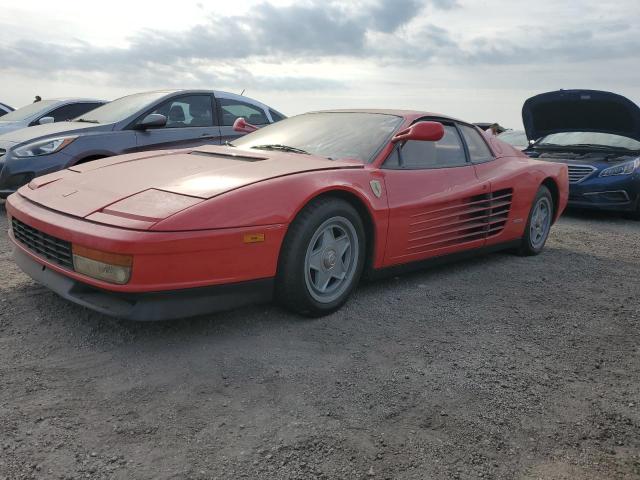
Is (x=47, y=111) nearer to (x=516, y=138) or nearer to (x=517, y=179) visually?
(x=517, y=179)

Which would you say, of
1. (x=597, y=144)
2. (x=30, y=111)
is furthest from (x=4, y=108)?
(x=597, y=144)

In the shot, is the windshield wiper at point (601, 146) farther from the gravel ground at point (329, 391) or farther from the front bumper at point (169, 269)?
the front bumper at point (169, 269)

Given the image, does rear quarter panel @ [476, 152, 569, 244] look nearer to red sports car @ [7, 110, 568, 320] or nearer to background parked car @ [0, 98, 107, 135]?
red sports car @ [7, 110, 568, 320]

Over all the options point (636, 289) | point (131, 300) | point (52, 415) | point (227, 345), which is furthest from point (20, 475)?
point (636, 289)

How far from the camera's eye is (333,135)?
13.0 feet

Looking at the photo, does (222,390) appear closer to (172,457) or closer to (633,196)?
(172,457)

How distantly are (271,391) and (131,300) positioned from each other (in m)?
0.77

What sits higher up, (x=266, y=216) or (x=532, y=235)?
(x=266, y=216)

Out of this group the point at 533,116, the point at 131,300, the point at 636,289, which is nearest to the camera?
the point at 131,300

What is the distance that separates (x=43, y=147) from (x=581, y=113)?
612 centimetres

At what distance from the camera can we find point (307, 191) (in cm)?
311

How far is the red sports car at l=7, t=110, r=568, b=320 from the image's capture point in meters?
2.70

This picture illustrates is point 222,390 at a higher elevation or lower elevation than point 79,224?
lower

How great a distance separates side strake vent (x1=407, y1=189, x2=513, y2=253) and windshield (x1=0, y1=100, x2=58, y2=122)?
6.91 m
